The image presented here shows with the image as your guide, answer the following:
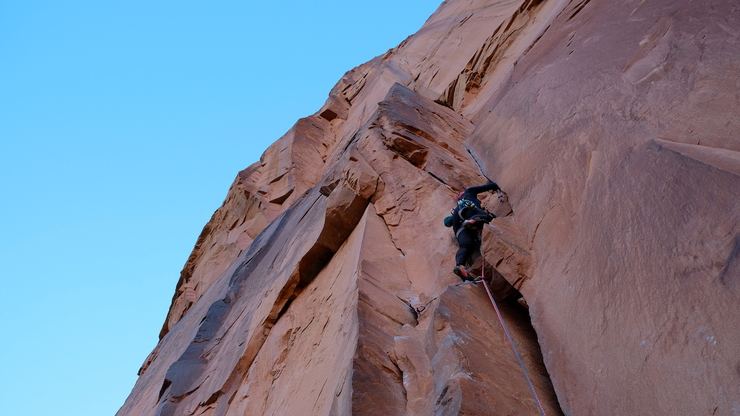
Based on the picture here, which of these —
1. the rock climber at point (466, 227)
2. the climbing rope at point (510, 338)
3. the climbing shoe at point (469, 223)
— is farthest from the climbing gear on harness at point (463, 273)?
the climbing shoe at point (469, 223)

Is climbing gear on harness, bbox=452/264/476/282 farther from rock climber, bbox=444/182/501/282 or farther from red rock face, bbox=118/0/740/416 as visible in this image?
red rock face, bbox=118/0/740/416

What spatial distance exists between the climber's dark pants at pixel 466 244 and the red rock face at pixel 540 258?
13.4 inches

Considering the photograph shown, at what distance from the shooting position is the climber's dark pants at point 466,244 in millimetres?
6336

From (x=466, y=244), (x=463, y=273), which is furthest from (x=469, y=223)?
(x=463, y=273)

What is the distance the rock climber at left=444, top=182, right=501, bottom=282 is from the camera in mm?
6227

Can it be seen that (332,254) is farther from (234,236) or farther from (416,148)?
(234,236)

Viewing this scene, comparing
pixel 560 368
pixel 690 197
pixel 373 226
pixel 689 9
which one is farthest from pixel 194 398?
pixel 689 9

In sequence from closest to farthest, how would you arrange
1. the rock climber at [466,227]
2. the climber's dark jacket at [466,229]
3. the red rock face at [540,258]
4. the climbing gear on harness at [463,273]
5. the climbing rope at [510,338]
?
the red rock face at [540,258], the climbing rope at [510,338], the climbing gear on harness at [463,273], the rock climber at [466,227], the climber's dark jacket at [466,229]

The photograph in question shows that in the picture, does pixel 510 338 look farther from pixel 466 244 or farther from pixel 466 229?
pixel 466 229

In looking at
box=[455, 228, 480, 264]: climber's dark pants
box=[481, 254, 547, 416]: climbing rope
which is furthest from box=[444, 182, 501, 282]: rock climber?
box=[481, 254, 547, 416]: climbing rope

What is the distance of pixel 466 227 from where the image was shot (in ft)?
21.1

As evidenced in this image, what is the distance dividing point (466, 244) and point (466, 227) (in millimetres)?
197

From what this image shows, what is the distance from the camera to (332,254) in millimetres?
8781

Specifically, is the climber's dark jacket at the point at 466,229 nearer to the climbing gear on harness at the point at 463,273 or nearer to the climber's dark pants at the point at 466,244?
the climber's dark pants at the point at 466,244
